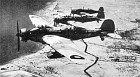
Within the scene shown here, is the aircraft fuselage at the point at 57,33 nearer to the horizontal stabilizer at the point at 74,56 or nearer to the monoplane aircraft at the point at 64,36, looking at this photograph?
the monoplane aircraft at the point at 64,36

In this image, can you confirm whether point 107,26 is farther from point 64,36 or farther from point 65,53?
point 65,53

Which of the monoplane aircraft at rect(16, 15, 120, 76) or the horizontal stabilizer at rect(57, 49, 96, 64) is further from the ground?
the monoplane aircraft at rect(16, 15, 120, 76)

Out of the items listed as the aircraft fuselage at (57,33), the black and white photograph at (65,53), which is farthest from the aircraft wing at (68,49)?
the aircraft fuselage at (57,33)

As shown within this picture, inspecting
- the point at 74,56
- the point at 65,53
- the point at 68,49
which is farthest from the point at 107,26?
the point at 74,56

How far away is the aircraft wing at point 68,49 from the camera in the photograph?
65.6 ft

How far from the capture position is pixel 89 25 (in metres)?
43.0

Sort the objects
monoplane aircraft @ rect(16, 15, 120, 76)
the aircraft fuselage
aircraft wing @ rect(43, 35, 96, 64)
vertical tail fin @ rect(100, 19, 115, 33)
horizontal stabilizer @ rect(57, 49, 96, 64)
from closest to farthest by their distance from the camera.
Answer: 1. horizontal stabilizer @ rect(57, 49, 96, 64)
2. aircraft wing @ rect(43, 35, 96, 64)
3. monoplane aircraft @ rect(16, 15, 120, 76)
4. the aircraft fuselage
5. vertical tail fin @ rect(100, 19, 115, 33)

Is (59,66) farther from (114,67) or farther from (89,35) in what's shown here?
(89,35)

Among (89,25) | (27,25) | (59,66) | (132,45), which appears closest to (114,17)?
(89,25)

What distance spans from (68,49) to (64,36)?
6.66 m

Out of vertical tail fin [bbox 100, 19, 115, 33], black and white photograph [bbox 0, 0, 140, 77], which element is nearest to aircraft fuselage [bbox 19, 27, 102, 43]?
black and white photograph [bbox 0, 0, 140, 77]

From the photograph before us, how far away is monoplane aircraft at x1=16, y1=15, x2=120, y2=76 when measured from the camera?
21453 millimetres

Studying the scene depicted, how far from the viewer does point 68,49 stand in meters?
22.5

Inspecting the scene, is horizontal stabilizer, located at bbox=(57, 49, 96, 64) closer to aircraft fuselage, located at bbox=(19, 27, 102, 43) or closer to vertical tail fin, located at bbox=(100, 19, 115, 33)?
aircraft fuselage, located at bbox=(19, 27, 102, 43)
